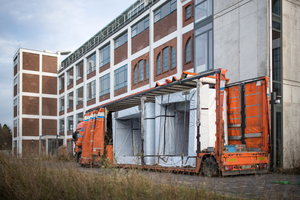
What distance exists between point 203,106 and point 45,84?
44885mm

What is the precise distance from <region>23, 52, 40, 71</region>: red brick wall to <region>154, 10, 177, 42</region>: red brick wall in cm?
3143

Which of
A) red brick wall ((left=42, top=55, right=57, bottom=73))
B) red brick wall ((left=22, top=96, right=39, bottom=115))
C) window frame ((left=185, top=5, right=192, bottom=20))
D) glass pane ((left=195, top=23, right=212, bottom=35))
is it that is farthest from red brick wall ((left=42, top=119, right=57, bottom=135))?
glass pane ((left=195, top=23, right=212, bottom=35))

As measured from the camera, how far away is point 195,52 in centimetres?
1808

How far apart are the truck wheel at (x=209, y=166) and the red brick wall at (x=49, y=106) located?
145 ft

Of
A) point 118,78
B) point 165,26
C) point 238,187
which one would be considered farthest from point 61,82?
point 238,187

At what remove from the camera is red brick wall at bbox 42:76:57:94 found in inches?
2019

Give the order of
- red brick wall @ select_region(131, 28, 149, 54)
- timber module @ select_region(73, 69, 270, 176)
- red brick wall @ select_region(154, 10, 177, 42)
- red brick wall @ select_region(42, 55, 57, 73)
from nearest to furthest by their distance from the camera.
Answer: timber module @ select_region(73, 69, 270, 176) < red brick wall @ select_region(154, 10, 177, 42) < red brick wall @ select_region(131, 28, 149, 54) < red brick wall @ select_region(42, 55, 57, 73)

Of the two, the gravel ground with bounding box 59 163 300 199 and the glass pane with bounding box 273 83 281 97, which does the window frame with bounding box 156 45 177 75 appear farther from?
the gravel ground with bounding box 59 163 300 199

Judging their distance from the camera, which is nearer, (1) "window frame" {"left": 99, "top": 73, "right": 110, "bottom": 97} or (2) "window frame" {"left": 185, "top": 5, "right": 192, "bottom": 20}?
(2) "window frame" {"left": 185, "top": 5, "right": 192, "bottom": 20}

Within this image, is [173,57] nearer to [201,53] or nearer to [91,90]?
[201,53]

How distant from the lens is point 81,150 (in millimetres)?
18438

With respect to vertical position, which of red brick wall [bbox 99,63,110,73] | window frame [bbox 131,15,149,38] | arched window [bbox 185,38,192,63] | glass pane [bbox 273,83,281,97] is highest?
window frame [bbox 131,15,149,38]

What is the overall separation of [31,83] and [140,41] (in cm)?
2885

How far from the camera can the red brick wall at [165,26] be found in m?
23.4
